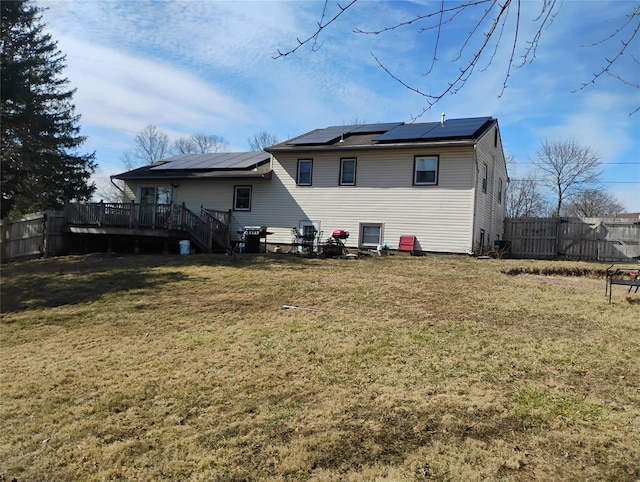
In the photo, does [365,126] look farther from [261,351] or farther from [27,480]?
[27,480]

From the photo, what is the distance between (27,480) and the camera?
11.7 ft

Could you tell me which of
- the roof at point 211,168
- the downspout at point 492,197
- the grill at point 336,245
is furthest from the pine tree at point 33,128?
the downspout at point 492,197

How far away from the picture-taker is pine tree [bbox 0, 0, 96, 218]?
70.2 ft

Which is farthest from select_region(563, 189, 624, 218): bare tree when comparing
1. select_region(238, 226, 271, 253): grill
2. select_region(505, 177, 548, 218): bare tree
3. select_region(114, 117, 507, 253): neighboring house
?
select_region(238, 226, 271, 253): grill

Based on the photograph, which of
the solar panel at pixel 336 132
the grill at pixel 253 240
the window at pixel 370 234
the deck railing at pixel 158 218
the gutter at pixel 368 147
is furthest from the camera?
the solar panel at pixel 336 132

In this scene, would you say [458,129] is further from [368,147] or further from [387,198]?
[387,198]

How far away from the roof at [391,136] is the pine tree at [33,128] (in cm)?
A: 1275

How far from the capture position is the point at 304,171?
62.3ft

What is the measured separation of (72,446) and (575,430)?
4.43m

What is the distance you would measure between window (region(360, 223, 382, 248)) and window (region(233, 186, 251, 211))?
5.52 meters

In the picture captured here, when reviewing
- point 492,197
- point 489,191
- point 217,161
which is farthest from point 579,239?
point 217,161

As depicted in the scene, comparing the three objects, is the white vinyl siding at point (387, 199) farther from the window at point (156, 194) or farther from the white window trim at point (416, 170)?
the window at point (156, 194)

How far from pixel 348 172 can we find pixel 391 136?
2222 mm

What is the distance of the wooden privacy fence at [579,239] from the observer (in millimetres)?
17391
